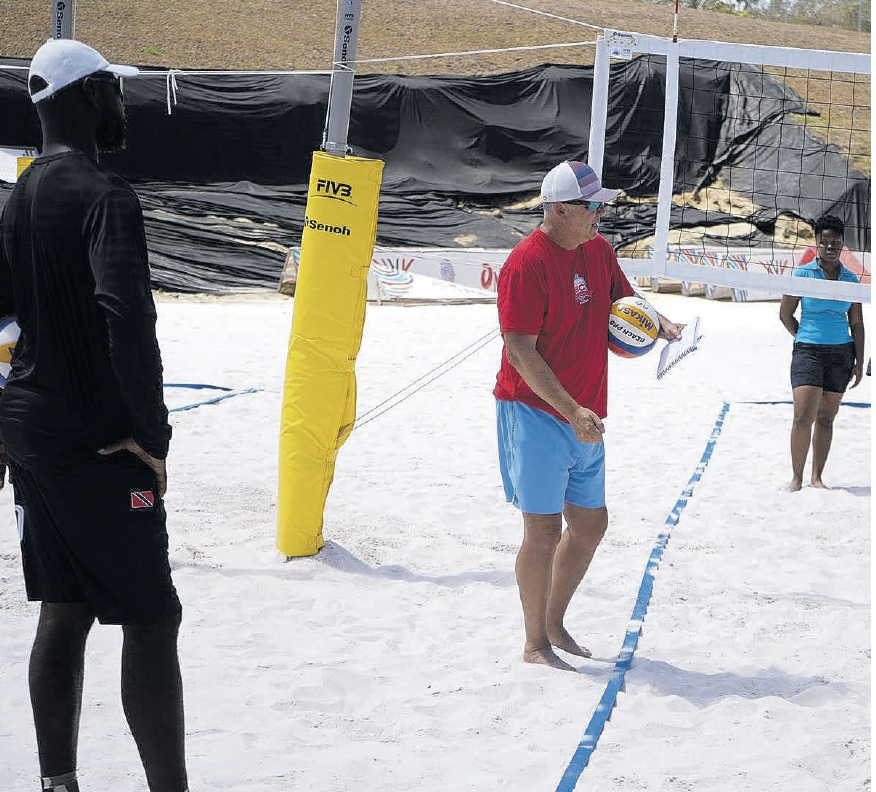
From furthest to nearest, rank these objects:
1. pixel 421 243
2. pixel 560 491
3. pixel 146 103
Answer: pixel 146 103
pixel 421 243
pixel 560 491

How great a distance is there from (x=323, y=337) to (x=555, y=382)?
1.46 m

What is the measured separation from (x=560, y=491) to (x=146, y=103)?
18.3 metres

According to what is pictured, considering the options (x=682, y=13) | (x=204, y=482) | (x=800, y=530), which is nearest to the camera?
(x=800, y=530)

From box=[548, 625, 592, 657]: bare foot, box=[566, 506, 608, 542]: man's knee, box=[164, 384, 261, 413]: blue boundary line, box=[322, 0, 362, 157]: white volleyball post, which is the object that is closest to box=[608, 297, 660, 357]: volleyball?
box=[566, 506, 608, 542]: man's knee

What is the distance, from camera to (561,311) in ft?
10.5

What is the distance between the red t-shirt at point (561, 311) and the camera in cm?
314

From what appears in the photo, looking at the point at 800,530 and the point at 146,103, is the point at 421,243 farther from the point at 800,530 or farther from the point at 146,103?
the point at 800,530

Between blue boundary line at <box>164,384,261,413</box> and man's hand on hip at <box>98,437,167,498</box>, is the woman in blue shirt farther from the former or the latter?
man's hand on hip at <box>98,437,167,498</box>

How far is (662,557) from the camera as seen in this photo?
4.52 m

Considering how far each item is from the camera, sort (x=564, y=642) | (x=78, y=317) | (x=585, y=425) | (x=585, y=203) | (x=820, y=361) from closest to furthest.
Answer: (x=78, y=317) < (x=585, y=425) < (x=585, y=203) < (x=564, y=642) < (x=820, y=361)

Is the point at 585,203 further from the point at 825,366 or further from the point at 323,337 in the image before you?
the point at 825,366

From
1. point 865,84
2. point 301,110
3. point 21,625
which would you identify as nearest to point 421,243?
point 301,110

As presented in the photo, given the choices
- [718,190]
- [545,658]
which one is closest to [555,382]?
[545,658]

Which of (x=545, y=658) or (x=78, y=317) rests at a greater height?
(x=78, y=317)
